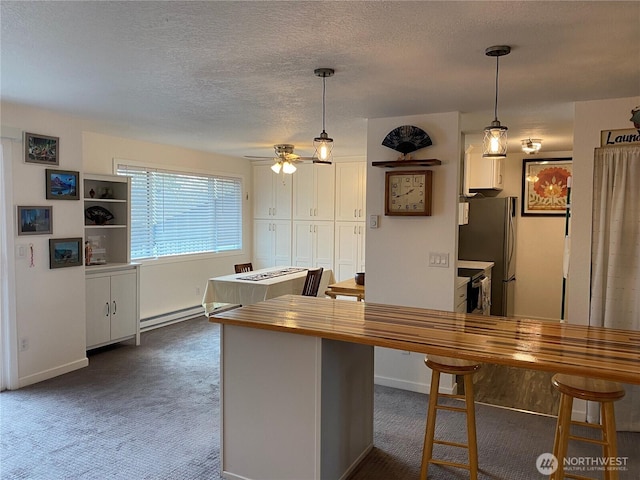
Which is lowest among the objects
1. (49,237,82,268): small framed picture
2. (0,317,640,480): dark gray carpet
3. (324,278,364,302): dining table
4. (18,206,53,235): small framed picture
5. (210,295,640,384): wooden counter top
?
(0,317,640,480): dark gray carpet

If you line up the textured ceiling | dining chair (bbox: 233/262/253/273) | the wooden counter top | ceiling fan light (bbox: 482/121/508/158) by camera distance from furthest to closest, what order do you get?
1. dining chair (bbox: 233/262/253/273)
2. ceiling fan light (bbox: 482/121/508/158)
3. the textured ceiling
4. the wooden counter top

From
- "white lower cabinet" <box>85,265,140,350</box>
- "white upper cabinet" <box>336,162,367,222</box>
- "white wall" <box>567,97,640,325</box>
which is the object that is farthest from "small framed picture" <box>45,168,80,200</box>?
"white wall" <box>567,97,640,325</box>

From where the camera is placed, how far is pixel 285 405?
245 cm

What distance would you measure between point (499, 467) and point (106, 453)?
237 centimetres

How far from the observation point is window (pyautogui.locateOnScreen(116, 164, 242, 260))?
232 inches

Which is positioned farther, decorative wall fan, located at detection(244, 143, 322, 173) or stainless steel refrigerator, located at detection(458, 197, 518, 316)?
stainless steel refrigerator, located at detection(458, 197, 518, 316)

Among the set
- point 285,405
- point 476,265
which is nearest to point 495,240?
point 476,265

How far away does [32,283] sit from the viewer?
4.00 metres

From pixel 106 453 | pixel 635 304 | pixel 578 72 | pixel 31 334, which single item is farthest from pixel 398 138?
pixel 31 334

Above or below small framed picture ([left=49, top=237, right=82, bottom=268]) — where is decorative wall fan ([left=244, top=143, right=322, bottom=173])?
above

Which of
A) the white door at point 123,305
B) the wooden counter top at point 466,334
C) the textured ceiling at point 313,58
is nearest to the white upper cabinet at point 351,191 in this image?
the textured ceiling at point 313,58

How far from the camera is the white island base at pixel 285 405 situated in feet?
7.84

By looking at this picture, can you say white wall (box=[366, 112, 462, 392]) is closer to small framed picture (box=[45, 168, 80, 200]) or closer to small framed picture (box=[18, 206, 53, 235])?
small framed picture (box=[45, 168, 80, 200])

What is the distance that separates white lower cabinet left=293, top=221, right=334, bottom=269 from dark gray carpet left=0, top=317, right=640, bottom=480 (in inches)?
127
